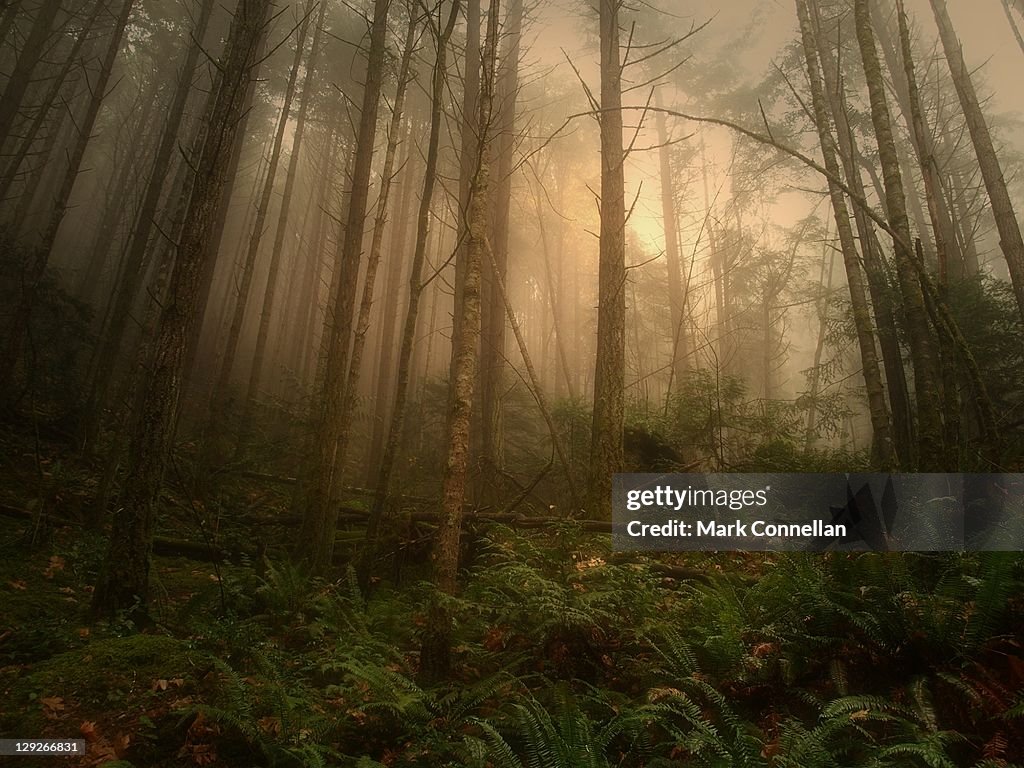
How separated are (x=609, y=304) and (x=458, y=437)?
4150 mm

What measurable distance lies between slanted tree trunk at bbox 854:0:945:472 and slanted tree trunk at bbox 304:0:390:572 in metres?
5.98

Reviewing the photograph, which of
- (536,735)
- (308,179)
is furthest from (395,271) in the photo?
(308,179)

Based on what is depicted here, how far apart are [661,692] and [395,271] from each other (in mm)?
18163

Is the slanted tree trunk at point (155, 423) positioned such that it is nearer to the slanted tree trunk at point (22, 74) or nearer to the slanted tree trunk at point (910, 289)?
the slanted tree trunk at point (910, 289)

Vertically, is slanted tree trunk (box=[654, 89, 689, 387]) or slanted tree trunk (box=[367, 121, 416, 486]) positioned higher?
slanted tree trunk (box=[654, 89, 689, 387])

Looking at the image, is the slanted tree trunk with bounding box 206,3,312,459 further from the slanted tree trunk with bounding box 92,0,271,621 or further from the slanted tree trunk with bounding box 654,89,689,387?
the slanted tree trunk with bounding box 654,89,689,387

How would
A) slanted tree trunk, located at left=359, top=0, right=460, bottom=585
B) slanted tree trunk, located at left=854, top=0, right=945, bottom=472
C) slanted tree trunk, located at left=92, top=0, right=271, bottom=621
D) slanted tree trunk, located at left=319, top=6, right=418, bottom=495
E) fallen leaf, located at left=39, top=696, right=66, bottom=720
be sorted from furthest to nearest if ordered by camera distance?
slanted tree trunk, located at left=319, top=6, right=418, bottom=495 → slanted tree trunk, located at left=359, top=0, right=460, bottom=585 → slanted tree trunk, located at left=854, top=0, right=945, bottom=472 → slanted tree trunk, located at left=92, top=0, right=271, bottom=621 → fallen leaf, located at left=39, top=696, right=66, bottom=720

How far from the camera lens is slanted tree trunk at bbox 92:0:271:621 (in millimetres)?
4078

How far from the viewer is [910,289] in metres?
5.21

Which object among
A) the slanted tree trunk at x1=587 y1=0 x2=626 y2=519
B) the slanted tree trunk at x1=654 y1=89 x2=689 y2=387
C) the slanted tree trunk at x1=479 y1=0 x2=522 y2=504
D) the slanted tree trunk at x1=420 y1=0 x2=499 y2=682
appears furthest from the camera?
the slanted tree trunk at x1=654 y1=89 x2=689 y2=387

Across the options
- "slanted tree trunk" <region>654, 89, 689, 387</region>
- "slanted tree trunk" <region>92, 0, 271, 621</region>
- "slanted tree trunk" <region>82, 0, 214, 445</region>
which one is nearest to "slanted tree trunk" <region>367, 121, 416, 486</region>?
"slanted tree trunk" <region>92, 0, 271, 621</region>

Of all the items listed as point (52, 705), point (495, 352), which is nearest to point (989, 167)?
point (495, 352)

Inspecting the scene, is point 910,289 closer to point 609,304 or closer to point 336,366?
point 609,304

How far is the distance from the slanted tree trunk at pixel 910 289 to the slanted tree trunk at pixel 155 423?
250 inches
